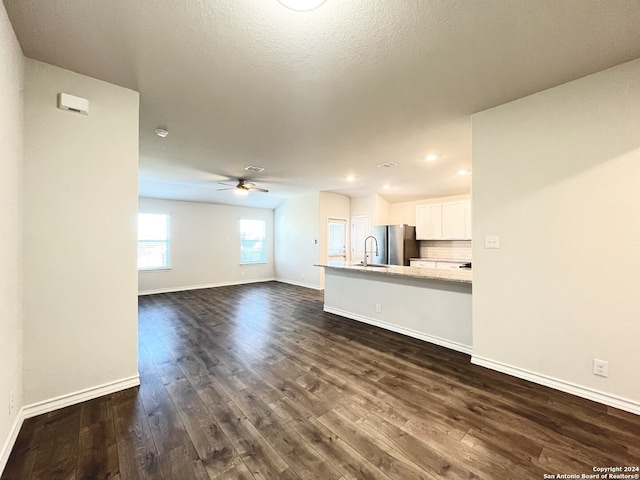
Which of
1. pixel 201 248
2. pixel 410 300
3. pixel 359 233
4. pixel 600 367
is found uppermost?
pixel 359 233

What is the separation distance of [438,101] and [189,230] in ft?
22.2

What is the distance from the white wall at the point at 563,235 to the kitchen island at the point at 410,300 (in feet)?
1.08

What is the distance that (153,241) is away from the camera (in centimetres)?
676

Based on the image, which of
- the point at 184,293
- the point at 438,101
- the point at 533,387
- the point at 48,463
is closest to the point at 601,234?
the point at 533,387

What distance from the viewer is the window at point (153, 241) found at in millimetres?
6598

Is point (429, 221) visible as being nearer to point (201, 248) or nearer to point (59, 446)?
point (201, 248)

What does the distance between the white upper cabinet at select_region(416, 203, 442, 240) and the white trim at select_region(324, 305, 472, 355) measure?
11.1ft

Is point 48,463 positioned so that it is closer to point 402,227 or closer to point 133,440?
point 133,440

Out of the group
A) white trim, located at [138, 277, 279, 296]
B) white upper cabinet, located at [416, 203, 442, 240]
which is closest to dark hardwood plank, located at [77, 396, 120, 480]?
white trim, located at [138, 277, 279, 296]

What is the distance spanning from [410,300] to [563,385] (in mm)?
1647

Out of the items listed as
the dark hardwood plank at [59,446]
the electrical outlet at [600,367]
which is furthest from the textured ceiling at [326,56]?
the dark hardwood plank at [59,446]

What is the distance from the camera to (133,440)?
68.1 inches

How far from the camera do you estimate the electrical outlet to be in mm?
2092

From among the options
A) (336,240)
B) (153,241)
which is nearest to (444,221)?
(336,240)
